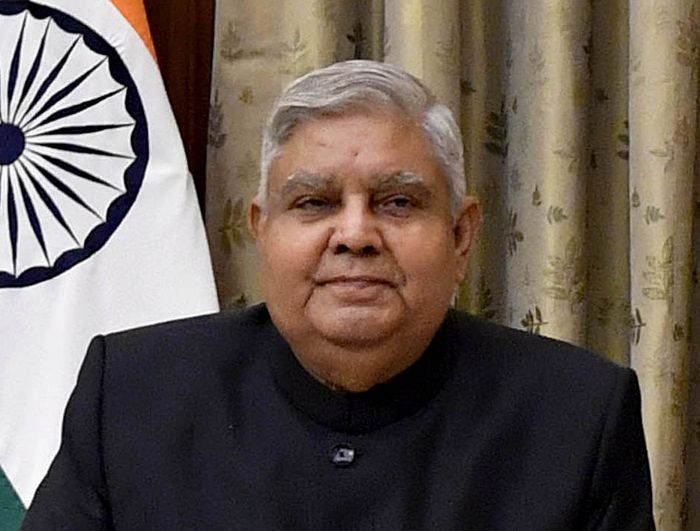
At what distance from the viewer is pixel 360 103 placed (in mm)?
1455

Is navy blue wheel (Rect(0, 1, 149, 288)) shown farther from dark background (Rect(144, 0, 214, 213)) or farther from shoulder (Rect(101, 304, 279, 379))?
dark background (Rect(144, 0, 214, 213))

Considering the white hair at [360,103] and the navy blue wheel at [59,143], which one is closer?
the white hair at [360,103]

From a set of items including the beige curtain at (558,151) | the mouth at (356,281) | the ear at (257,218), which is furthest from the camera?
the beige curtain at (558,151)

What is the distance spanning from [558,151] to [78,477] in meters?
1.03

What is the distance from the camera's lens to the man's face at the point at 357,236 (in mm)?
1418

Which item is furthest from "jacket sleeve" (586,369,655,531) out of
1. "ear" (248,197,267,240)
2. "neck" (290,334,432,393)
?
"ear" (248,197,267,240)

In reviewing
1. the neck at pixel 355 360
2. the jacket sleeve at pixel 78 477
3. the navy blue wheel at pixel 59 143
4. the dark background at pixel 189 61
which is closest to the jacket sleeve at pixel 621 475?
the neck at pixel 355 360

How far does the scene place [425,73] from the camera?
208 centimetres

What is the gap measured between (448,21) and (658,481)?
0.87 meters

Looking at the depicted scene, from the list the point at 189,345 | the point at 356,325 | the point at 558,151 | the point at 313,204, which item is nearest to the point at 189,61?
the point at 558,151

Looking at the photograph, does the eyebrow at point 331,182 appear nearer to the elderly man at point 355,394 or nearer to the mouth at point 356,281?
the elderly man at point 355,394

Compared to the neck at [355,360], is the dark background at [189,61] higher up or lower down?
higher up

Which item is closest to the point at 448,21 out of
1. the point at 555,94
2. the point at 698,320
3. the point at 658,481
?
the point at 555,94

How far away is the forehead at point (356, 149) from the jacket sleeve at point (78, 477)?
15.1 inches
